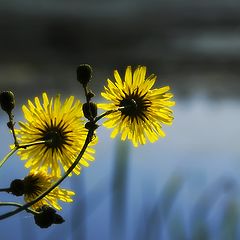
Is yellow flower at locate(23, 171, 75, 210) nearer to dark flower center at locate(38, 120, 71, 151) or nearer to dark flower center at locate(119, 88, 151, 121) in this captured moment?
dark flower center at locate(38, 120, 71, 151)

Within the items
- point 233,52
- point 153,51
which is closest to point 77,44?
point 153,51

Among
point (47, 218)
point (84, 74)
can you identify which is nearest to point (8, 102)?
point (84, 74)

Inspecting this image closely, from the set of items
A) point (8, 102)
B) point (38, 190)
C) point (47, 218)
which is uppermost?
point (8, 102)

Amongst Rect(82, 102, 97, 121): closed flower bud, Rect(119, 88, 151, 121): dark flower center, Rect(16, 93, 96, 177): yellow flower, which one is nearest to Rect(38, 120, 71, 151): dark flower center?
Rect(16, 93, 96, 177): yellow flower

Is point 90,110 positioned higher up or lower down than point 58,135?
lower down

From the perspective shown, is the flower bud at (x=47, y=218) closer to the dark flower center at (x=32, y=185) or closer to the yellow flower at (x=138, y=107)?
the dark flower center at (x=32, y=185)

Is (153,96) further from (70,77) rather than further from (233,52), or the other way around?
(233,52)

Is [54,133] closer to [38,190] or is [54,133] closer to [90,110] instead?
[38,190]
